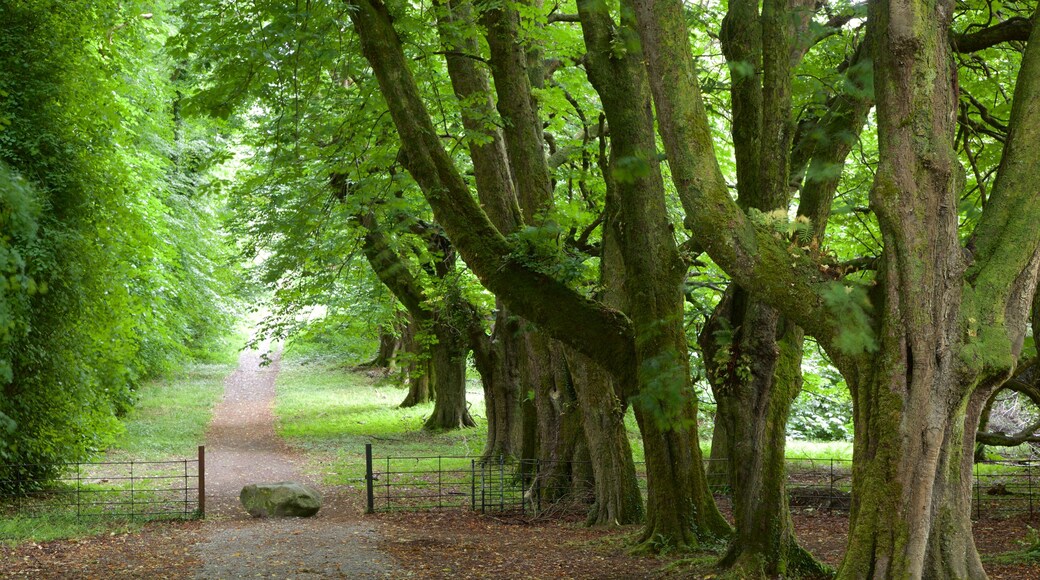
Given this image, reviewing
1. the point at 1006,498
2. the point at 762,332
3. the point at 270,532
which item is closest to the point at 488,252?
the point at 762,332

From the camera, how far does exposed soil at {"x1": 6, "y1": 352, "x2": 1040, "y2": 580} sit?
28.9 ft

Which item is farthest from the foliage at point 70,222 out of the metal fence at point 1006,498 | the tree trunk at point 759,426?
the metal fence at point 1006,498

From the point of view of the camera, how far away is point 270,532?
12.0 metres

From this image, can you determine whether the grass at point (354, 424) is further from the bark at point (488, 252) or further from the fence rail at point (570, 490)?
the bark at point (488, 252)

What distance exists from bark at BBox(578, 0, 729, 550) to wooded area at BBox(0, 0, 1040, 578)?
27 millimetres

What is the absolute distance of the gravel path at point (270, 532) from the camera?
9227 mm

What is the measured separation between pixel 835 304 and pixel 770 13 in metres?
2.71

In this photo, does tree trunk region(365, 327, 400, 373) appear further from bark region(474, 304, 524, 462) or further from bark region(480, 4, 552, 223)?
bark region(480, 4, 552, 223)

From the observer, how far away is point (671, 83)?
608 centimetres

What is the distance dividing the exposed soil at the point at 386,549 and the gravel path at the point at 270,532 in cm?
2

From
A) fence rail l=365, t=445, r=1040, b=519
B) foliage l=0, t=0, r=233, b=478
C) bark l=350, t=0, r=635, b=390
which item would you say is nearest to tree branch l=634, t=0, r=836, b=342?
bark l=350, t=0, r=635, b=390

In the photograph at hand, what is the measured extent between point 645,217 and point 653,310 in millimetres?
889

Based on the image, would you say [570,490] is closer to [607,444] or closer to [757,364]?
[607,444]

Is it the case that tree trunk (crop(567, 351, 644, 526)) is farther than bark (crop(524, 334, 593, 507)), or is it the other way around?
bark (crop(524, 334, 593, 507))
